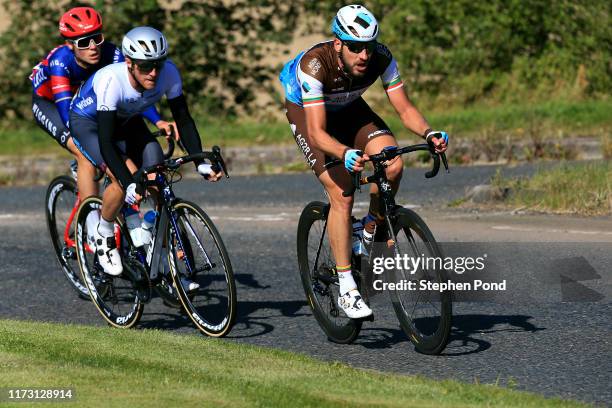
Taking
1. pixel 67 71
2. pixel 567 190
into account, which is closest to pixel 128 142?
pixel 67 71

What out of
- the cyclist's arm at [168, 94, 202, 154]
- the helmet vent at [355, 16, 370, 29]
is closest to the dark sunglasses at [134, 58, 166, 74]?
the cyclist's arm at [168, 94, 202, 154]

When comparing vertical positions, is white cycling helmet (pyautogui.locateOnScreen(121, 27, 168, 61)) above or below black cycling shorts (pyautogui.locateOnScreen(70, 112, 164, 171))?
A: above

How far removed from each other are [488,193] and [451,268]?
17.7ft

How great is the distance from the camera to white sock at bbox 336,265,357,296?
7836 millimetres

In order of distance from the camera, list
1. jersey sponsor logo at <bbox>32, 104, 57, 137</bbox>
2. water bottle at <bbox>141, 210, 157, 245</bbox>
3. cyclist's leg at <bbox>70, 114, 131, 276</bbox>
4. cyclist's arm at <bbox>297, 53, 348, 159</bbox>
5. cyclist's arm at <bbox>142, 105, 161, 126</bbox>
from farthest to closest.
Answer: jersey sponsor logo at <bbox>32, 104, 57, 137</bbox> < cyclist's arm at <bbox>142, 105, 161, 126</bbox> < cyclist's leg at <bbox>70, 114, 131, 276</bbox> < water bottle at <bbox>141, 210, 157, 245</bbox> < cyclist's arm at <bbox>297, 53, 348, 159</bbox>

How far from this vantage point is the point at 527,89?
20.6m

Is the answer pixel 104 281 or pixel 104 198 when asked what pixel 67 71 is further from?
pixel 104 281

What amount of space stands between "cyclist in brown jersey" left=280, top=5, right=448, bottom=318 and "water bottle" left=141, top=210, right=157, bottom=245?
1256 mm

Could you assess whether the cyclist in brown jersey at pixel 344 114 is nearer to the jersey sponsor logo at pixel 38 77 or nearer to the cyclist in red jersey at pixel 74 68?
the cyclist in red jersey at pixel 74 68

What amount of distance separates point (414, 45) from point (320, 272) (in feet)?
42.0

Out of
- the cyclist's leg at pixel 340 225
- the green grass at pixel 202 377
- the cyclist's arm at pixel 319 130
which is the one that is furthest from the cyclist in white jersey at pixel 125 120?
the green grass at pixel 202 377

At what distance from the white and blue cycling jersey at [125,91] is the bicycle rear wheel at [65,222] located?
5.70ft

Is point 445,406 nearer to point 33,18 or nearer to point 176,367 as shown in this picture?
point 176,367

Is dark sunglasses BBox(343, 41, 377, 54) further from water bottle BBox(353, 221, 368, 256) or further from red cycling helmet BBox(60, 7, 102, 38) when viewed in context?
red cycling helmet BBox(60, 7, 102, 38)
